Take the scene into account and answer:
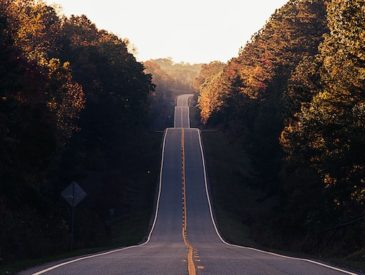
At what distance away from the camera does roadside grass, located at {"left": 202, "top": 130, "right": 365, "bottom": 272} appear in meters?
60.7

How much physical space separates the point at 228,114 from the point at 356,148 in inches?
3660

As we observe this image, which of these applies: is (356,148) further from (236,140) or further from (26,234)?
(236,140)

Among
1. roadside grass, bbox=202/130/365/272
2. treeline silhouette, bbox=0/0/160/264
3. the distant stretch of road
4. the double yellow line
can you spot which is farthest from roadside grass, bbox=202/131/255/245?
treeline silhouette, bbox=0/0/160/264

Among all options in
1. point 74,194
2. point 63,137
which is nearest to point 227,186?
point 63,137

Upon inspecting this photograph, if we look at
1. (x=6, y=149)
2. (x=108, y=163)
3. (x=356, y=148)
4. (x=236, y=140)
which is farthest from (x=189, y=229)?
(x=236, y=140)

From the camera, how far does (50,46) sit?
85.4 meters

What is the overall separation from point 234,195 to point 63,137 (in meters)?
23.4

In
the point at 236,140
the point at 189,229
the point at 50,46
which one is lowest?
the point at 189,229

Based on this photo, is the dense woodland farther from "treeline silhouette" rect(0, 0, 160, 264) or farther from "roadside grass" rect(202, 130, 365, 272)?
"treeline silhouette" rect(0, 0, 160, 264)

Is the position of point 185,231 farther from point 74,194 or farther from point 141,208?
point 74,194

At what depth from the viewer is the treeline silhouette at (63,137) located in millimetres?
42594

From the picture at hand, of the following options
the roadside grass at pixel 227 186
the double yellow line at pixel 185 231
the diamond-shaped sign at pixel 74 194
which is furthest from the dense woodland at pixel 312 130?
the diamond-shaped sign at pixel 74 194

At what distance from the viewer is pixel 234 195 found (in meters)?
79.4

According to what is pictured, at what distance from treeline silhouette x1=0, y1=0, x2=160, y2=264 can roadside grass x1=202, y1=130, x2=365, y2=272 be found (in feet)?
22.2
